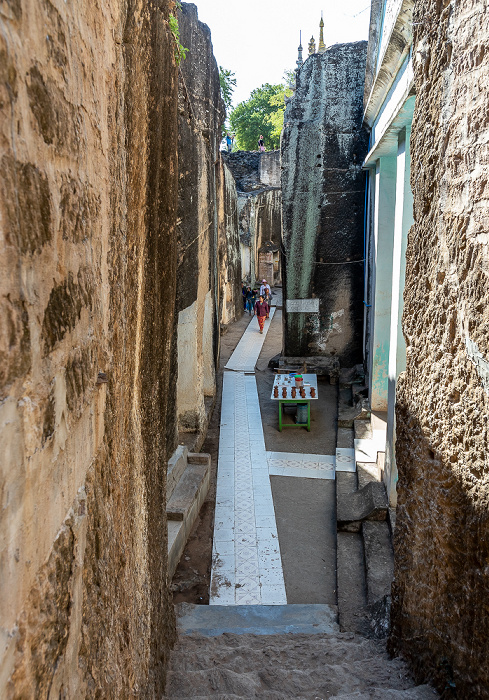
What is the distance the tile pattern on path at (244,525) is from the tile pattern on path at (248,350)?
272 cm

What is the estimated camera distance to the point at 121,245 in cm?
220

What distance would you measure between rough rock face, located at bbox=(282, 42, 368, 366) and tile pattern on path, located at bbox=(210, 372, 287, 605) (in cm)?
253

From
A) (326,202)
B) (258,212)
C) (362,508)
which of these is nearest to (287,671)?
(362,508)

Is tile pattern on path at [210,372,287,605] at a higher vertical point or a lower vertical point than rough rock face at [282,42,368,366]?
lower

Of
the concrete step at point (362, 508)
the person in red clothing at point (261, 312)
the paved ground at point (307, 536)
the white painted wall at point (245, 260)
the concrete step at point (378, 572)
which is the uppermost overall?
the white painted wall at point (245, 260)

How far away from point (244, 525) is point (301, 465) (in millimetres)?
1455

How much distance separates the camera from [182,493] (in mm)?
5277

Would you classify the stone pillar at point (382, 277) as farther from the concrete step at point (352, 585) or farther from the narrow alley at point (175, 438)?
the concrete step at point (352, 585)

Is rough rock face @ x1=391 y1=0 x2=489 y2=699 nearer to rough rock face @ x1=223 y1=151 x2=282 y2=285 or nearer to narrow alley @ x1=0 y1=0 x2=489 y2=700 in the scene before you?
narrow alley @ x1=0 y1=0 x2=489 y2=700

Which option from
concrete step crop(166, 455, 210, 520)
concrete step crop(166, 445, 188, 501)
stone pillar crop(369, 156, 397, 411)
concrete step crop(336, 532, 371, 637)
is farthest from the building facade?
concrete step crop(166, 445, 188, 501)

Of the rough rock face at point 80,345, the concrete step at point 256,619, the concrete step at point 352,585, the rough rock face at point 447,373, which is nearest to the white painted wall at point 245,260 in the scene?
the concrete step at point 352,585

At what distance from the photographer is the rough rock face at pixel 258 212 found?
18406mm

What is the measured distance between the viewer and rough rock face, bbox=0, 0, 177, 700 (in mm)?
1116

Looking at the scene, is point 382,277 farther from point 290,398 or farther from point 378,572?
point 378,572
